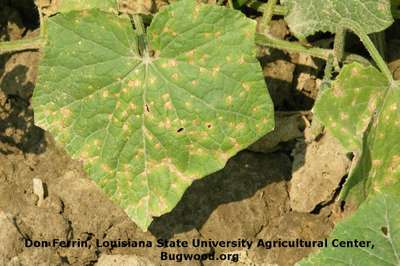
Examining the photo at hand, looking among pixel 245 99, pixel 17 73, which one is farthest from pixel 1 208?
pixel 245 99

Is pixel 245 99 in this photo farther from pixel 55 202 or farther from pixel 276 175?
pixel 55 202

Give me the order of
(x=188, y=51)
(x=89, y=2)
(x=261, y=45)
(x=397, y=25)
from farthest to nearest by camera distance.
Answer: (x=397, y=25) → (x=261, y=45) → (x=89, y=2) → (x=188, y=51)

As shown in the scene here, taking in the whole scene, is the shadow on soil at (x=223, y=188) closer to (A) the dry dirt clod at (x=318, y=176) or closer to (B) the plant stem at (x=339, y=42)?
(A) the dry dirt clod at (x=318, y=176)

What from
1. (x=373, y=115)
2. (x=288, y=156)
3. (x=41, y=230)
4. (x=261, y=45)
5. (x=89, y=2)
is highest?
(x=89, y=2)

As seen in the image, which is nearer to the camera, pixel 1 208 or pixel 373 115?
pixel 373 115

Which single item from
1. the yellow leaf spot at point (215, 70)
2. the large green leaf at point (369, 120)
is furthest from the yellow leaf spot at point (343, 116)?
the yellow leaf spot at point (215, 70)

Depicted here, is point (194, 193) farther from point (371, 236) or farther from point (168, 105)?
point (371, 236)

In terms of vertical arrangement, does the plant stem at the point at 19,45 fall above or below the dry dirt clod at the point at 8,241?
above
